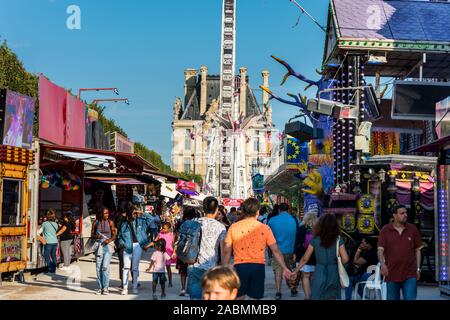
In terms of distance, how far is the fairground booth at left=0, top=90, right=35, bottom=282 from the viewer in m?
14.5

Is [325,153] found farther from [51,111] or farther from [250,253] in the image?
[250,253]

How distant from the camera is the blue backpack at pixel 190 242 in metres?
8.93

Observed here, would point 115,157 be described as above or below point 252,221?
above

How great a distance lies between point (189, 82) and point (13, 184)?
13193 centimetres

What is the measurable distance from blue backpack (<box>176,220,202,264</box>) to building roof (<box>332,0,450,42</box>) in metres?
15.8

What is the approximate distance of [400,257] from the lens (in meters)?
8.46

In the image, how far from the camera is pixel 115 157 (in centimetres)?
1869

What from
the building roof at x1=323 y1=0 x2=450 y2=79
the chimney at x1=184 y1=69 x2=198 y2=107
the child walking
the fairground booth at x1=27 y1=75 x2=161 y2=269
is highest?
the chimney at x1=184 y1=69 x2=198 y2=107

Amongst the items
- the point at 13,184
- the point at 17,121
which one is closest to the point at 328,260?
the point at 13,184

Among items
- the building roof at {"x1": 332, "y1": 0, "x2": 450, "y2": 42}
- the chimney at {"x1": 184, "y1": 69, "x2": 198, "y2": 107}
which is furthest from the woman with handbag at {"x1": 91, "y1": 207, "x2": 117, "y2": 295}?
the chimney at {"x1": 184, "y1": 69, "x2": 198, "y2": 107}

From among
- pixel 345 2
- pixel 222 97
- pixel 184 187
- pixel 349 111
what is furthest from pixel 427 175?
pixel 222 97

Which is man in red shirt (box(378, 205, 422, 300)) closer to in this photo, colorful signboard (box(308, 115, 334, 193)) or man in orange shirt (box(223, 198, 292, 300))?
man in orange shirt (box(223, 198, 292, 300))
